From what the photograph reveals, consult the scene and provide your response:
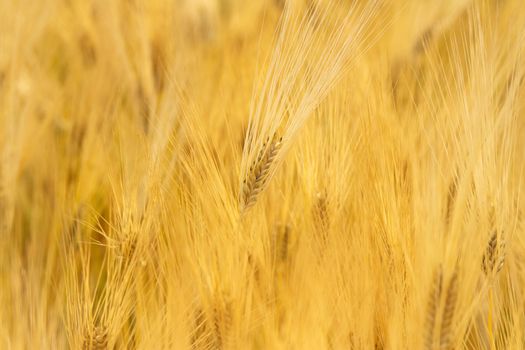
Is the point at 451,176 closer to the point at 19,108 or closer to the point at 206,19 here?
the point at 206,19

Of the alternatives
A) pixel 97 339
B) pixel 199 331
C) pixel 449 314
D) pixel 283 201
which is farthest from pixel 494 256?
pixel 97 339

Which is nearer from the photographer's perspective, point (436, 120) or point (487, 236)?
point (487, 236)

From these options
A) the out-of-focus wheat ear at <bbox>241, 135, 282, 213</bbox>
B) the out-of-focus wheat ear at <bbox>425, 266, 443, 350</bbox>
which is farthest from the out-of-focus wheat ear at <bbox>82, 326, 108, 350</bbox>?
the out-of-focus wheat ear at <bbox>425, 266, 443, 350</bbox>

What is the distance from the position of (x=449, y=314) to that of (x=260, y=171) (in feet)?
0.89

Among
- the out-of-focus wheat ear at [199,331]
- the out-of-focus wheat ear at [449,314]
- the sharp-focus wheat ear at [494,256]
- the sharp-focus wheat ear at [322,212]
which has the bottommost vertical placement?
the out-of-focus wheat ear at [199,331]

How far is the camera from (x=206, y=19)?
1231 millimetres

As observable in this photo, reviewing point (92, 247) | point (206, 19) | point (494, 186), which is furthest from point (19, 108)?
point (494, 186)

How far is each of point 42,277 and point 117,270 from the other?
241mm

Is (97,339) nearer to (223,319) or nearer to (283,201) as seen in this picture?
(223,319)

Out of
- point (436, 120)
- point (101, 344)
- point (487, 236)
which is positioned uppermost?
point (436, 120)

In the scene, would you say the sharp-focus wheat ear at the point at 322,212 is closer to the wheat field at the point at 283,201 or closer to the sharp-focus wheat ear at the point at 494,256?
the wheat field at the point at 283,201

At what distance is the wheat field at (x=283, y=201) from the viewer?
2.49ft

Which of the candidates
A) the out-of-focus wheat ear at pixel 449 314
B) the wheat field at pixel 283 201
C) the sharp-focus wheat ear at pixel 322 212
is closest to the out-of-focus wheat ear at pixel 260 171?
the wheat field at pixel 283 201

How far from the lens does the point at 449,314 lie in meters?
0.66
